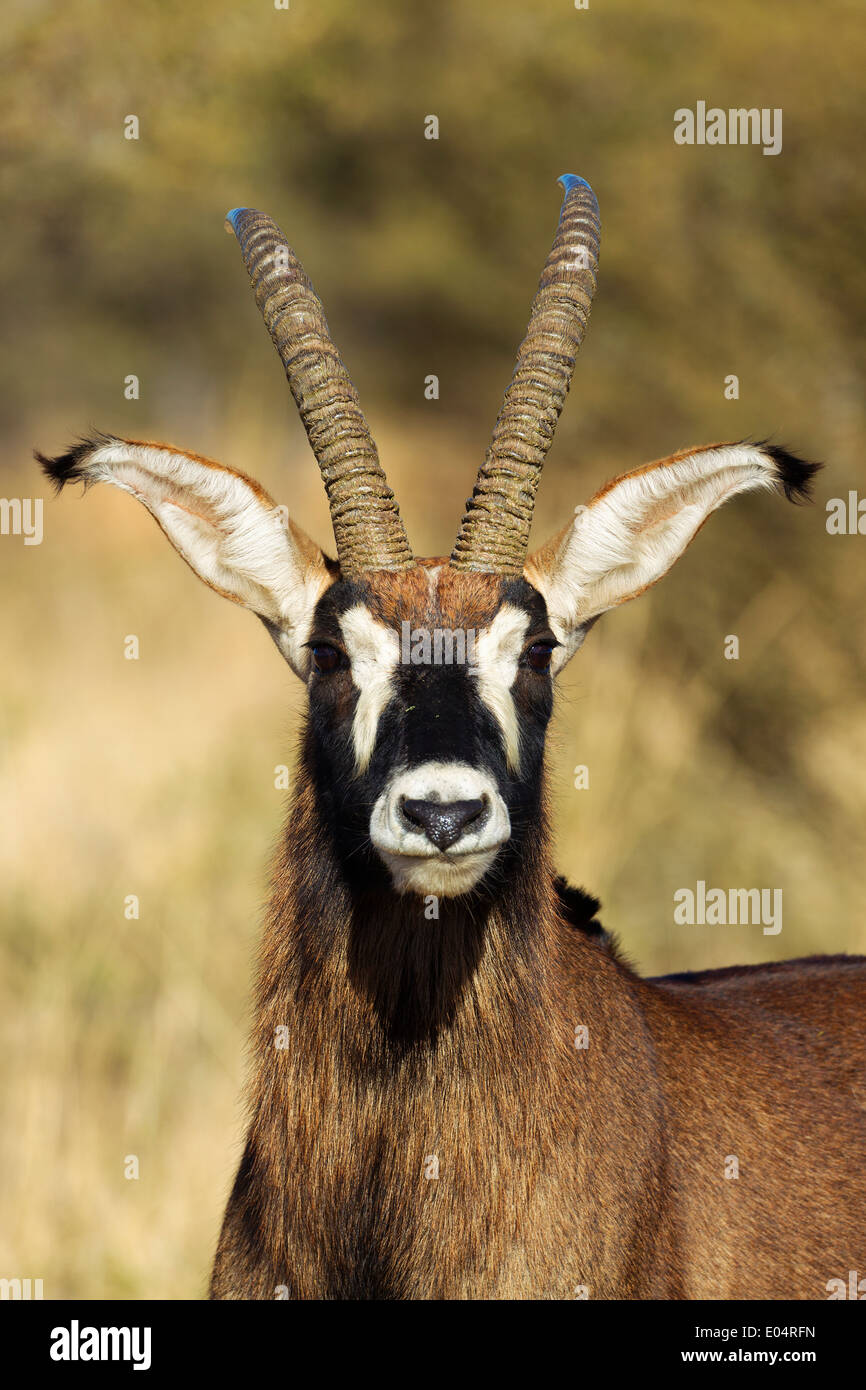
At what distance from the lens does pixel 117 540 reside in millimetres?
16547

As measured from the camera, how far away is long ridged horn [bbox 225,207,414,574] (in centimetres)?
514

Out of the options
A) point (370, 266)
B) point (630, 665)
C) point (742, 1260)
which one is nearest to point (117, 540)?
point (370, 266)

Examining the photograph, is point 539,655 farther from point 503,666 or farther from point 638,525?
point 638,525

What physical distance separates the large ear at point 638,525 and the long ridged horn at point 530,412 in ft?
0.86

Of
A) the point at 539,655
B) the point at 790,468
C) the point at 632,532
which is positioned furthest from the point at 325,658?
the point at 790,468

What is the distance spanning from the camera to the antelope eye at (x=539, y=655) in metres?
5.06

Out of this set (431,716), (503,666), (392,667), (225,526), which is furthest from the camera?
(225,526)

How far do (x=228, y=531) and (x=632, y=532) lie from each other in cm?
144

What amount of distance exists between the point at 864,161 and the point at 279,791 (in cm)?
793

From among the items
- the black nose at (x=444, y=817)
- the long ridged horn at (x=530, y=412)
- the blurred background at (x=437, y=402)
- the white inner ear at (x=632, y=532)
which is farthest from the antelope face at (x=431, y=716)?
the blurred background at (x=437, y=402)

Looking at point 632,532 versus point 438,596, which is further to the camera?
point 632,532

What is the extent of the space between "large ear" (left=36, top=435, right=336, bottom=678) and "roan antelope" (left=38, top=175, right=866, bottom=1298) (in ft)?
0.04

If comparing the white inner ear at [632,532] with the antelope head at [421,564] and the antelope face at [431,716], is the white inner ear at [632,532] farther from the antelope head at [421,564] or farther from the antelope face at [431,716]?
the antelope face at [431,716]

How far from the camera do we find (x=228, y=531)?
548cm
